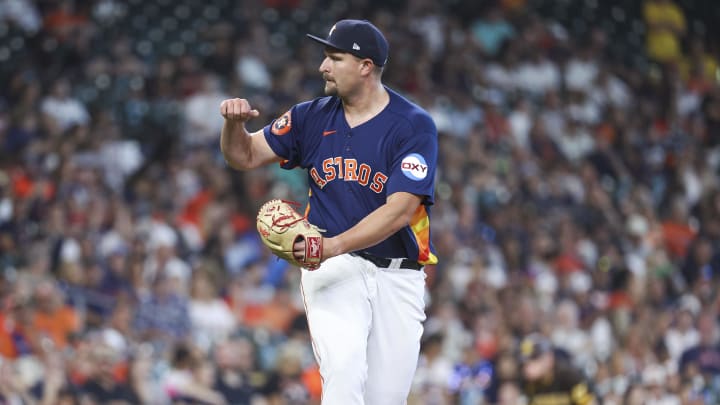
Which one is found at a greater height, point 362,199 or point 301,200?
point 362,199

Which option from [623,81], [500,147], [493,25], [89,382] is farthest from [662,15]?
[89,382]

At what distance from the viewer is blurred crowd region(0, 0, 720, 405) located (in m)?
9.09

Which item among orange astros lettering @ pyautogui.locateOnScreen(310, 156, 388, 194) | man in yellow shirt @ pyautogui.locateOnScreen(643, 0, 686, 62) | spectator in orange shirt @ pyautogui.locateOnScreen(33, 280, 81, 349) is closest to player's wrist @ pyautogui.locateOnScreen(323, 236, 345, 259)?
orange astros lettering @ pyautogui.locateOnScreen(310, 156, 388, 194)

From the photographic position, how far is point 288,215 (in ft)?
15.0

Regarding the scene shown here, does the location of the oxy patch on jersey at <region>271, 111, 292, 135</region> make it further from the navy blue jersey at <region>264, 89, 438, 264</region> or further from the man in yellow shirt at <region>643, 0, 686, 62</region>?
the man in yellow shirt at <region>643, 0, 686, 62</region>

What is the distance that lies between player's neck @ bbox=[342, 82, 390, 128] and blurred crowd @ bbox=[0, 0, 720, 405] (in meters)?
3.87

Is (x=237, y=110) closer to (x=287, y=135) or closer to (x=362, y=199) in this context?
(x=287, y=135)

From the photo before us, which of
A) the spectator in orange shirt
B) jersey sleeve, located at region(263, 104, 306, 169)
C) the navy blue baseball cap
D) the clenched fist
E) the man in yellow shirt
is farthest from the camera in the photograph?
the man in yellow shirt

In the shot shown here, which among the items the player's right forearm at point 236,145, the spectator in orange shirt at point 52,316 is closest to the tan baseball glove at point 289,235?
the player's right forearm at point 236,145

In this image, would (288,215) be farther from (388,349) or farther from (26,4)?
(26,4)

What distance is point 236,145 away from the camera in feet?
16.2

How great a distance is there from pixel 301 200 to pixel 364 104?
6428 mm

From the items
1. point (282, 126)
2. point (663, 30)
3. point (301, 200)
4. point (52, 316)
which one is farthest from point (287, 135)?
point (663, 30)

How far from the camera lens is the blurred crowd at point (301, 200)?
29.8 feet
